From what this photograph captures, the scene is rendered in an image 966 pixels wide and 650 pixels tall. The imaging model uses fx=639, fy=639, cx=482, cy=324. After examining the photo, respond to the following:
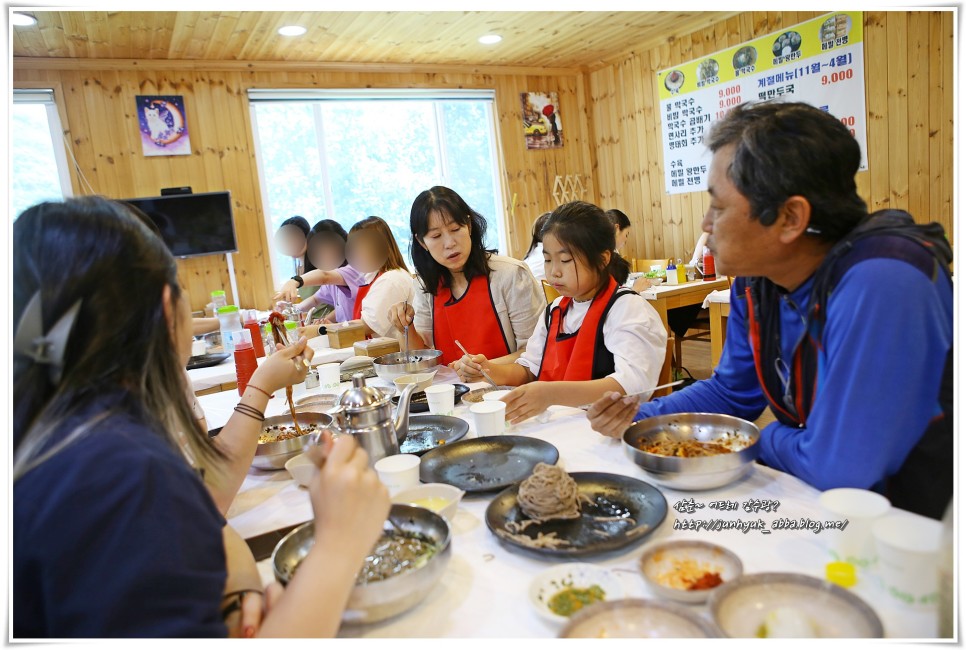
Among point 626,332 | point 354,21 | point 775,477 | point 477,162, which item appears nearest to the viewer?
point 775,477

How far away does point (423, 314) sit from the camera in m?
3.11

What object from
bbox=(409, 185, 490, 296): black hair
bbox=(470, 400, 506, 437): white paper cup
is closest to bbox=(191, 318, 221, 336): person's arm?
bbox=(409, 185, 490, 296): black hair

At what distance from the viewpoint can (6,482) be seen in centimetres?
79

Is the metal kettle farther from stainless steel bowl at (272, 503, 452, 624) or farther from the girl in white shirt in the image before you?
the girl in white shirt

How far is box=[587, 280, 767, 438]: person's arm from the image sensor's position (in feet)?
5.41

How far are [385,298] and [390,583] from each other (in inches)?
100

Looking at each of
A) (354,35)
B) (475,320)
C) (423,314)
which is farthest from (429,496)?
(354,35)

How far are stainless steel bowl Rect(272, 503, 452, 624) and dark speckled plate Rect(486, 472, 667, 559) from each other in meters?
0.12

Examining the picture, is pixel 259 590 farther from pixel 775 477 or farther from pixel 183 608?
pixel 775 477

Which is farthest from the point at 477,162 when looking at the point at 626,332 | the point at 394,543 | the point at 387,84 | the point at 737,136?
the point at 394,543

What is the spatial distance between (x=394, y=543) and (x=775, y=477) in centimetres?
77

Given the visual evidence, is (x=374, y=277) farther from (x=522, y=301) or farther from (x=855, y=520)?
(x=855, y=520)

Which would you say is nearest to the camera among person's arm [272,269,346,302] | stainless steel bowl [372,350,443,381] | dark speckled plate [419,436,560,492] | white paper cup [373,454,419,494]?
white paper cup [373,454,419,494]

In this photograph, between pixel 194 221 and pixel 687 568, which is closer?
pixel 687 568
